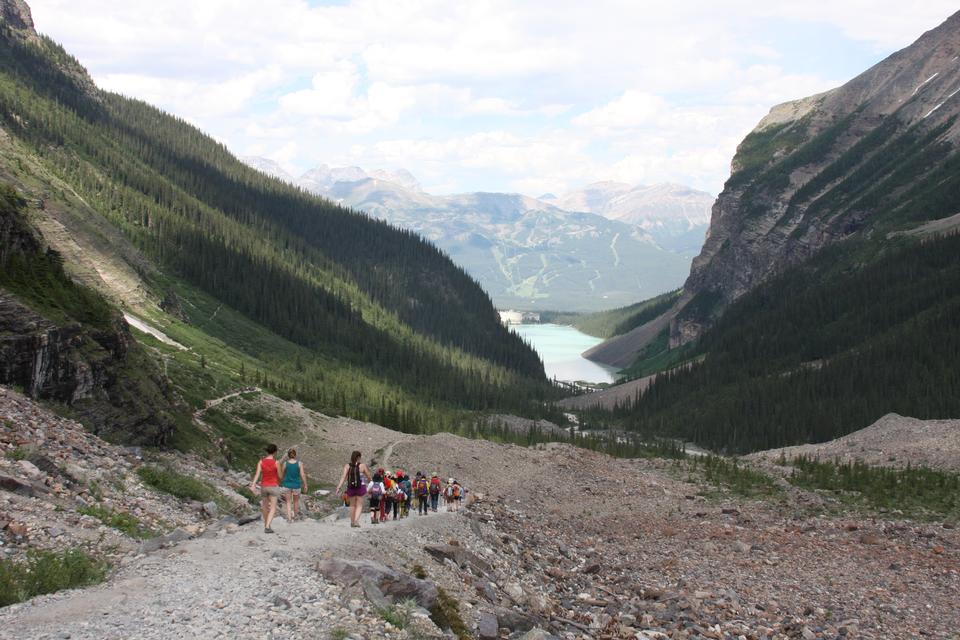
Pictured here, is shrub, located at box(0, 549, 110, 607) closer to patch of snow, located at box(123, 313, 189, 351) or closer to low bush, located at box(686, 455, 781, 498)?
low bush, located at box(686, 455, 781, 498)

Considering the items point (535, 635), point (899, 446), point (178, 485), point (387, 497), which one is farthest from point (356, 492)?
point (899, 446)

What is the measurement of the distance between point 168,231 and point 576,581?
15498 centimetres

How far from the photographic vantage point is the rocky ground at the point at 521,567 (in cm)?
1817

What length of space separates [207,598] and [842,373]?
153 meters

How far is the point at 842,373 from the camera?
150375 millimetres

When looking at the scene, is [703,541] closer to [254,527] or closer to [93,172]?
[254,527]

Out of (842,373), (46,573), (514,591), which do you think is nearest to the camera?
(46,573)

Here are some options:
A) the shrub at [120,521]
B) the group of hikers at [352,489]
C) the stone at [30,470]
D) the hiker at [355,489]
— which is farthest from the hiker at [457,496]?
the stone at [30,470]

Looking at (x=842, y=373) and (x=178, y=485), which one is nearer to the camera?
(x=178, y=485)

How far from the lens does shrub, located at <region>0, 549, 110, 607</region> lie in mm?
17311

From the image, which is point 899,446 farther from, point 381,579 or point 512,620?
point 381,579

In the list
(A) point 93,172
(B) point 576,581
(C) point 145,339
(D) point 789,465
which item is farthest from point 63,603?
(A) point 93,172

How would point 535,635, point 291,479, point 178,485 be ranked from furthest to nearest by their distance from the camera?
point 178,485
point 291,479
point 535,635

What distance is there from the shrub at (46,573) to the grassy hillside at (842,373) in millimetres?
127460
